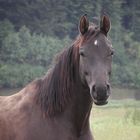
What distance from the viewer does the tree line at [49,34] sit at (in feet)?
149

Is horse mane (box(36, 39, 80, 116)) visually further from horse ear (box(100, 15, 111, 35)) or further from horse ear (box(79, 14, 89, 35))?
horse ear (box(100, 15, 111, 35))

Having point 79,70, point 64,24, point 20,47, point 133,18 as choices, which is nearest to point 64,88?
point 79,70

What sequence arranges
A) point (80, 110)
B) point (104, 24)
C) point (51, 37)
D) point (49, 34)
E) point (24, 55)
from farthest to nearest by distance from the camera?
point (49, 34) < point (51, 37) < point (24, 55) < point (80, 110) < point (104, 24)

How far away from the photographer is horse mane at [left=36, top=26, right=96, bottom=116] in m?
6.75

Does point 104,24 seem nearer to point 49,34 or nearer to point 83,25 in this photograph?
point 83,25

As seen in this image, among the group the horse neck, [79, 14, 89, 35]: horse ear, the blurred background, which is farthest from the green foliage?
[79, 14, 89, 35]: horse ear

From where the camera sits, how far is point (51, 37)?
51125mm

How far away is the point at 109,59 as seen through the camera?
6430 mm

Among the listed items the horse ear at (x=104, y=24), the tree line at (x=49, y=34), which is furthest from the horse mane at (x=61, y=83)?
the tree line at (x=49, y=34)

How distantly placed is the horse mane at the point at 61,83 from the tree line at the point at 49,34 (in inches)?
1365

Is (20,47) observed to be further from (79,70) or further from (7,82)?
(79,70)

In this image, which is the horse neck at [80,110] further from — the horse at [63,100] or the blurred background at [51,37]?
the blurred background at [51,37]

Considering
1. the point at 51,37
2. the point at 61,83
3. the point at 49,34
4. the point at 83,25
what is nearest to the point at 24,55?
the point at 51,37

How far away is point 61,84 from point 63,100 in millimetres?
184
